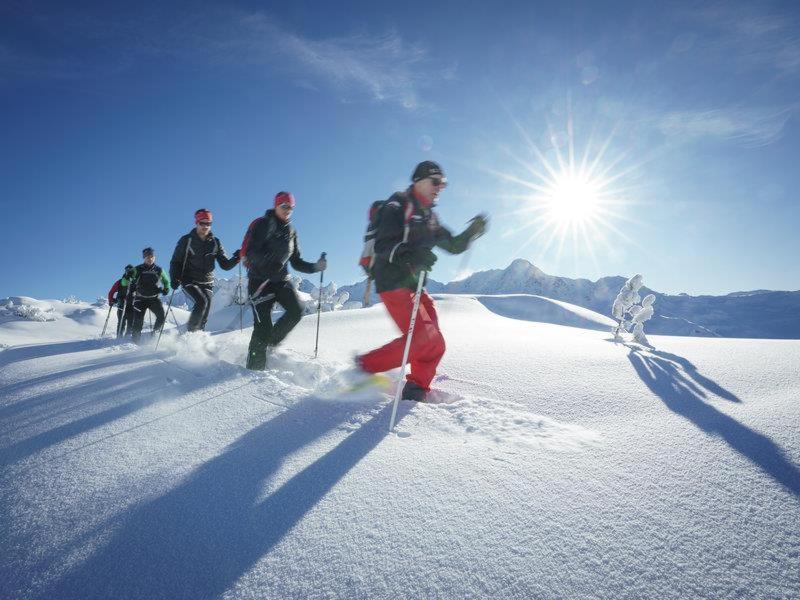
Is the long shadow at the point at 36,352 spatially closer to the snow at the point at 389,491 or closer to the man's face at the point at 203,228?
the snow at the point at 389,491

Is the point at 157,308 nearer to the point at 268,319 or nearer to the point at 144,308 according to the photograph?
the point at 144,308

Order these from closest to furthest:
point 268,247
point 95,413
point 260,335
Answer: point 95,413 < point 260,335 < point 268,247

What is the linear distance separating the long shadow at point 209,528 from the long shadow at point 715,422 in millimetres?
2324

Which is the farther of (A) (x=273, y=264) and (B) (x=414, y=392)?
(A) (x=273, y=264)

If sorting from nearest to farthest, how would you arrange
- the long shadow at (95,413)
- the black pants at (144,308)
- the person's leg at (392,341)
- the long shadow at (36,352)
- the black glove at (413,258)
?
the long shadow at (95,413), the black glove at (413,258), the person's leg at (392,341), the long shadow at (36,352), the black pants at (144,308)

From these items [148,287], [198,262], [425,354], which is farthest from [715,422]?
[148,287]

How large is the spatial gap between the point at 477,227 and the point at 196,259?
18.9ft

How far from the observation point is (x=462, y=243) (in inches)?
163

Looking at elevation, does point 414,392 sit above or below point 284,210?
below

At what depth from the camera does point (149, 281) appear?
30.4 feet

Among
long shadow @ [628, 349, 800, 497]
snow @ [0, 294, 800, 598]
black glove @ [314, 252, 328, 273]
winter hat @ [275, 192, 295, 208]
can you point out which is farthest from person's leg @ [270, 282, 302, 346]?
long shadow @ [628, 349, 800, 497]

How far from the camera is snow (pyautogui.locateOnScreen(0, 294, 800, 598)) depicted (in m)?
1.31

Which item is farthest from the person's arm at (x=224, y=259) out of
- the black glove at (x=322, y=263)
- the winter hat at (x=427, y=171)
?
the winter hat at (x=427, y=171)

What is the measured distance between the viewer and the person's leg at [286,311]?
5070 mm
